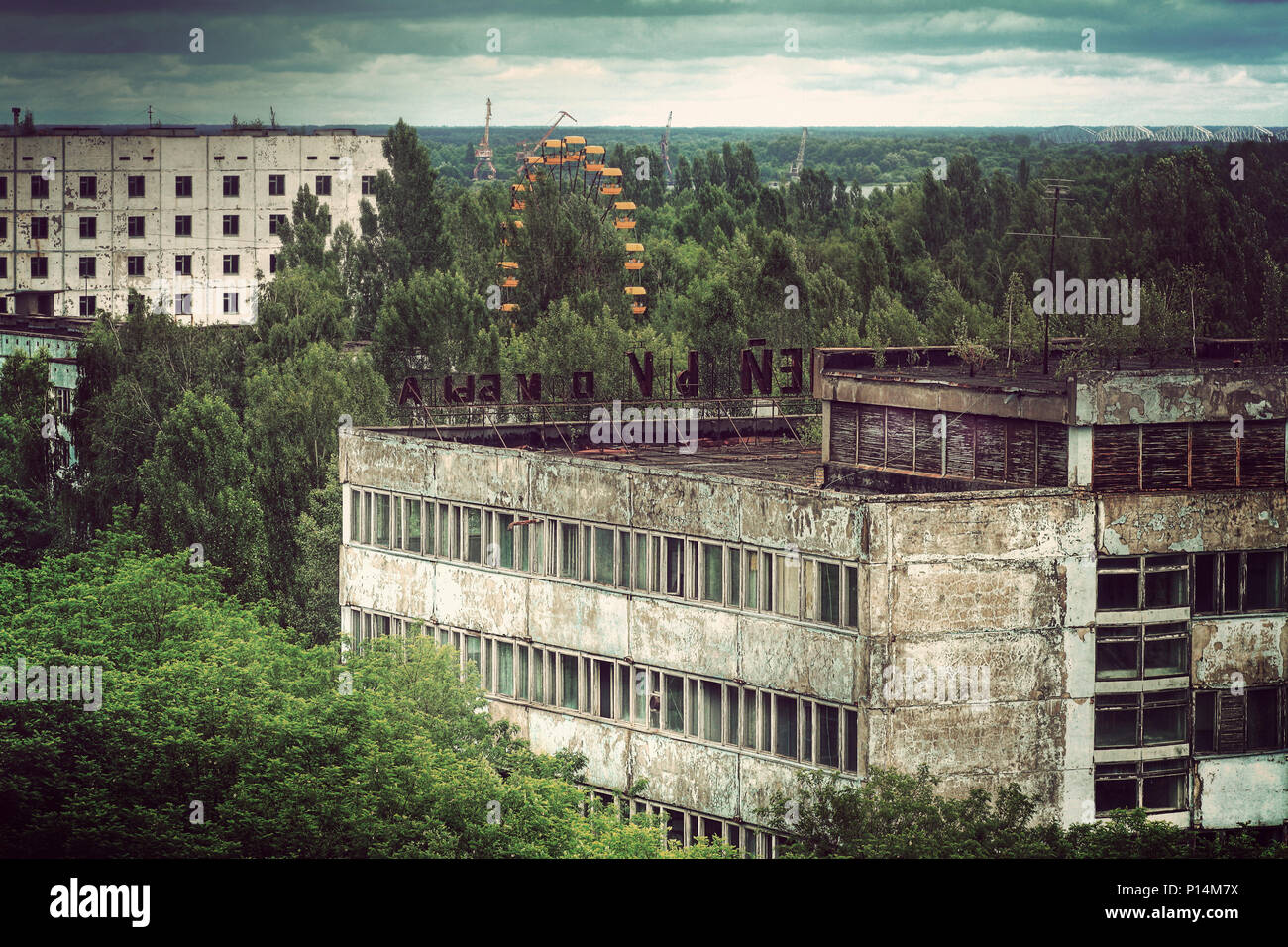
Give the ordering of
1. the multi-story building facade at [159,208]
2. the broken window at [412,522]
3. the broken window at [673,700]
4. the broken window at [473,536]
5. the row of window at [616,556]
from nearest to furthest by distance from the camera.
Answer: the row of window at [616,556] < the broken window at [673,700] < the broken window at [473,536] < the broken window at [412,522] < the multi-story building facade at [159,208]

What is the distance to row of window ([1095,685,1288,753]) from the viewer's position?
4894 cm

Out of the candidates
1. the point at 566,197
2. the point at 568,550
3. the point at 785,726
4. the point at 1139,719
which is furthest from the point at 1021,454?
the point at 566,197

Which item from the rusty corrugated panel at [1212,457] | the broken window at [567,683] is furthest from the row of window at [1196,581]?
the broken window at [567,683]

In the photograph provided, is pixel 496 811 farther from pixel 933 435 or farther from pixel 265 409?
pixel 265 409

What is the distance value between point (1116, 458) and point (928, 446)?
20.6ft

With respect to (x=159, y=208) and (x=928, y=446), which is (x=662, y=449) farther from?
(x=159, y=208)

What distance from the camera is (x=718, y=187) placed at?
178500 mm

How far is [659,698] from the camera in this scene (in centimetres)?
5350

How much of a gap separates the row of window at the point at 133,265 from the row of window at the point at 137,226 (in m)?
1.68

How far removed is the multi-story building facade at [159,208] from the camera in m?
140

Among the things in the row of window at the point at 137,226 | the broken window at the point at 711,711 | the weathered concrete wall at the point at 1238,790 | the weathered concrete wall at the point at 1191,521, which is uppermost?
the row of window at the point at 137,226

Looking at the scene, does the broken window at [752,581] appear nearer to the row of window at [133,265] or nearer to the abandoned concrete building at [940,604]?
the abandoned concrete building at [940,604]

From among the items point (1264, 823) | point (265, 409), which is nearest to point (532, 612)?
point (1264, 823)
